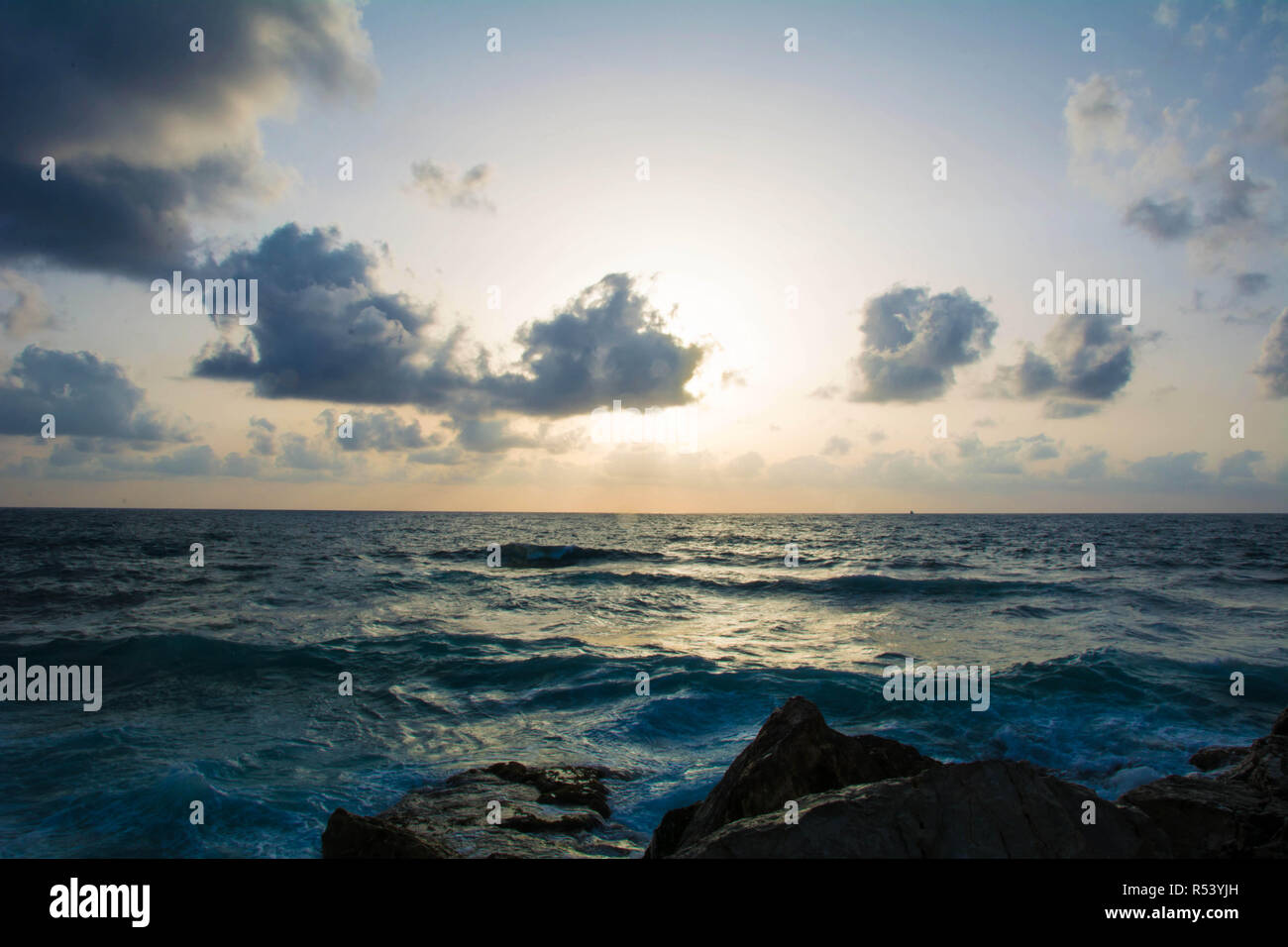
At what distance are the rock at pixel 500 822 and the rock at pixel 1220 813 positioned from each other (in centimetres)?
559

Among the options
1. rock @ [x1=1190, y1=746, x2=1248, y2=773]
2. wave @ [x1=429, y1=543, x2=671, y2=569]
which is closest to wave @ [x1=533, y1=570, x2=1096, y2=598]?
wave @ [x1=429, y1=543, x2=671, y2=569]

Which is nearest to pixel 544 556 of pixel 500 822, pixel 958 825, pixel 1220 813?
pixel 500 822

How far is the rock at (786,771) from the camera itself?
20.8ft

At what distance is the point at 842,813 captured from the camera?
193 inches

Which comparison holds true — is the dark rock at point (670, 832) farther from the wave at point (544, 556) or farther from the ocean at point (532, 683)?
the wave at point (544, 556)

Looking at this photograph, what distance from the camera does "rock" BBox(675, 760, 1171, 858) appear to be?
15.3ft

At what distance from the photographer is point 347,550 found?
175 ft

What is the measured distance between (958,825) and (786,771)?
6.68ft

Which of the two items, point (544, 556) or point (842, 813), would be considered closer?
point (842, 813)

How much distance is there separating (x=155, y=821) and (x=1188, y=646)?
82.9ft

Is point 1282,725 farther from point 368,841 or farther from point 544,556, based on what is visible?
point 544,556
